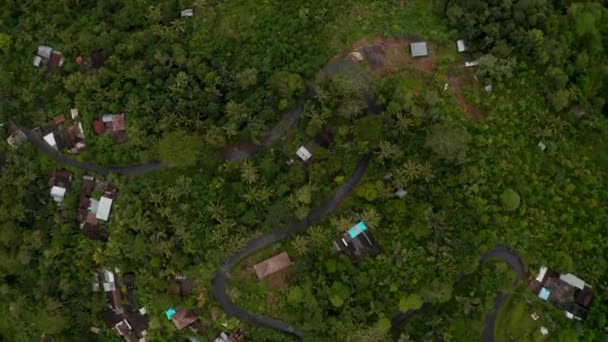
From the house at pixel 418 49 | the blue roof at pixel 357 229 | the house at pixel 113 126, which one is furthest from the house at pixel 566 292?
the house at pixel 113 126

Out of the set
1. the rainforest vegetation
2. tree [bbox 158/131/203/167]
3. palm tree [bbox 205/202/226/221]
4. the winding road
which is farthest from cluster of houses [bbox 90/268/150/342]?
tree [bbox 158/131/203/167]

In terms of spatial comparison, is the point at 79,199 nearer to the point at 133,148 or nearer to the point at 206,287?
the point at 133,148

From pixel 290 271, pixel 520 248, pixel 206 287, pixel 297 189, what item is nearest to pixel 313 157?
pixel 297 189

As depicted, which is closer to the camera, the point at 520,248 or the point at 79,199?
the point at 520,248

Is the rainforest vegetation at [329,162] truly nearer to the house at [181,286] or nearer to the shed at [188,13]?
the shed at [188,13]

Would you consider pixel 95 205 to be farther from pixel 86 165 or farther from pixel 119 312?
pixel 119 312

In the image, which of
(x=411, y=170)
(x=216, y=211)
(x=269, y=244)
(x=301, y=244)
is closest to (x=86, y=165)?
(x=216, y=211)
